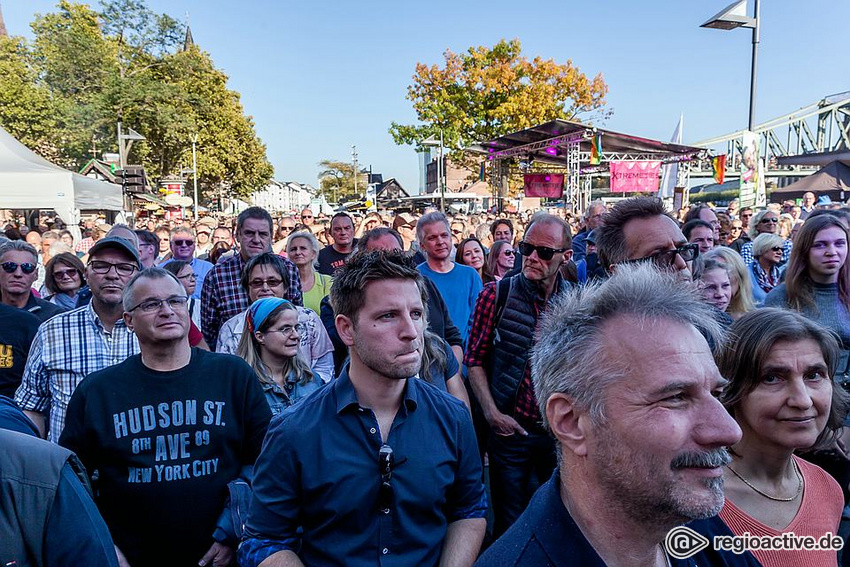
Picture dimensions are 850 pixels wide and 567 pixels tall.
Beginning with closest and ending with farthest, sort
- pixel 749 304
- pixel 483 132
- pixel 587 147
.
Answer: pixel 749 304
pixel 587 147
pixel 483 132

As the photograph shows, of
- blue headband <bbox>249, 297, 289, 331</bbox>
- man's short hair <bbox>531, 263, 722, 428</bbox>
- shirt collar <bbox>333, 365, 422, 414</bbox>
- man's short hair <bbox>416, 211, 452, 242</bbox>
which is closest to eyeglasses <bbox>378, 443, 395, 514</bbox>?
shirt collar <bbox>333, 365, 422, 414</bbox>

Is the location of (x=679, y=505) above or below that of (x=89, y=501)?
above

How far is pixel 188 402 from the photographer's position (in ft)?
8.70

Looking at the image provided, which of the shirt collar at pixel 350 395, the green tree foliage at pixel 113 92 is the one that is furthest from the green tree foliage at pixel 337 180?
the shirt collar at pixel 350 395

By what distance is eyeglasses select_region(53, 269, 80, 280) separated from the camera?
5.55m

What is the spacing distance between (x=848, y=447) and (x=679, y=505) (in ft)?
5.84

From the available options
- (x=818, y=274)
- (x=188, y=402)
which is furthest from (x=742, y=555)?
(x=818, y=274)

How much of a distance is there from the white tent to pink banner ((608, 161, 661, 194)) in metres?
16.3

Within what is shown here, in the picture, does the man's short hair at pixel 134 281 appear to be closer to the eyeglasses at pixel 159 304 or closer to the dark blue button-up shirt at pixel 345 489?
the eyeglasses at pixel 159 304

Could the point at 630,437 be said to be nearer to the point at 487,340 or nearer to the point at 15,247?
the point at 487,340

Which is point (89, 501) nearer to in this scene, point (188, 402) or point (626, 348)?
point (188, 402)

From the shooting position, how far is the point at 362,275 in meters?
2.31

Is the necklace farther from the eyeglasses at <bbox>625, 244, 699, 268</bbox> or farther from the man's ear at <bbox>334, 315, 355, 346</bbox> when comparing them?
the man's ear at <bbox>334, 315, 355, 346</bbox>

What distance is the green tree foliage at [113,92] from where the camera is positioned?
27202mm
